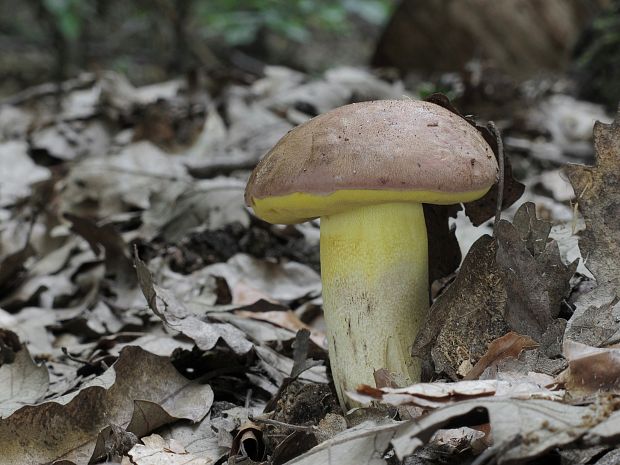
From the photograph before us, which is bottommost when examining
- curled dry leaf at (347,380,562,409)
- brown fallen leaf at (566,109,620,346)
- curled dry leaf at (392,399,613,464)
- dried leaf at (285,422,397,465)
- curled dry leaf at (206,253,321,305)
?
curled dry leaf at (206,253,321,305)

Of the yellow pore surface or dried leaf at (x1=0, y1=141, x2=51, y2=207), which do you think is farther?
dried leaf at (x1=0, y1=141, x2=51, y2=207)

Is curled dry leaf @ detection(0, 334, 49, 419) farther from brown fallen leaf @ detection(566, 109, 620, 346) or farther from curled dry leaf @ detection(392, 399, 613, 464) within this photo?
brown fallen leaf @ detection(566, 109, 620, 346)

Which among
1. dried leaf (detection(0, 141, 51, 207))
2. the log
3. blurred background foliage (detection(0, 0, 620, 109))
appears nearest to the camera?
dried leaf (detection(0, 141, 51, 207))

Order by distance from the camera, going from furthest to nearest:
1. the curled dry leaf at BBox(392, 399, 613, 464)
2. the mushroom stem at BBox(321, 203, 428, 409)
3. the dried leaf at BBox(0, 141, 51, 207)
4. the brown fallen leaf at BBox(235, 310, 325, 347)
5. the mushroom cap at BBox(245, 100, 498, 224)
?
1. the dried leaf at BBox(0, 141, 51, 207)
2. the brown fallen leaf at BBox(235, 310, 325, 347)
3. the mushroom stem at BBox(321, 203, 428, 409)
4. the mushroom cap at BBox(245, 100, 498, 224)
5. the curled dry leaf at BBox(392, 399, 613, 464)

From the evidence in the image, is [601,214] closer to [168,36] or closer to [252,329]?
[252,329]

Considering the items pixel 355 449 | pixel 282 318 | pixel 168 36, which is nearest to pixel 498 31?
pixel 168 36

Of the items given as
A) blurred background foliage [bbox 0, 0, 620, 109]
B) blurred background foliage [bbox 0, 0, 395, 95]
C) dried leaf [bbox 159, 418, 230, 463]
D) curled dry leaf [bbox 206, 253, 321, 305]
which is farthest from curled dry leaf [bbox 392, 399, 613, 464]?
blurred background foliage [bbox 0, 0, 395, 95]

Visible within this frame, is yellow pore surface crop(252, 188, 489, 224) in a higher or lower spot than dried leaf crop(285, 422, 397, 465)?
higher
